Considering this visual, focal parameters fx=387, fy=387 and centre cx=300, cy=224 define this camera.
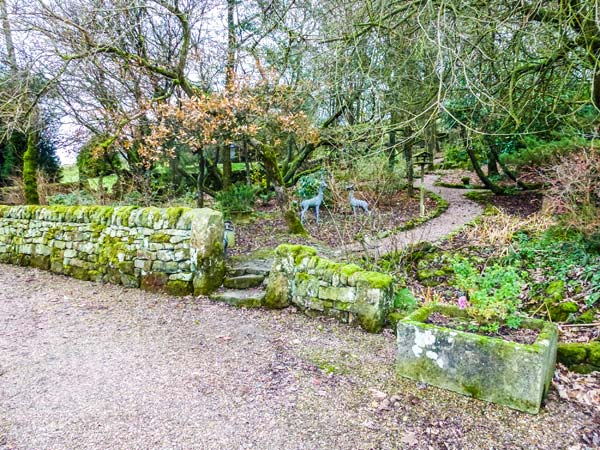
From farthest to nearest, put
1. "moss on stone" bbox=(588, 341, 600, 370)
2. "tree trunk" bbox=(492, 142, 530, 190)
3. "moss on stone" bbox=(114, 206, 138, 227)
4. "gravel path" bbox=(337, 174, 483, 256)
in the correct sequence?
1. "tree trunk" bbox=(492, 142, 530, 190)
2. "gravel path" bbox=(337, 174, 483, 256)
3. "moss on stone" bbox=(114, 206, 138, 227)
4. "moss on stone" bbox=(588, 341, 600, 370)

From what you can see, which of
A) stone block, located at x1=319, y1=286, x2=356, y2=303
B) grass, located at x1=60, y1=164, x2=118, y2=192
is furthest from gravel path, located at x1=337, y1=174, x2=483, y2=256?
grass, located at x1=60, y1=164, x2=118, y2=192

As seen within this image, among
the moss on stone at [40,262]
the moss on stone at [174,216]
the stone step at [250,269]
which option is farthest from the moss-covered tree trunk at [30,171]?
the stone step at [250,269]

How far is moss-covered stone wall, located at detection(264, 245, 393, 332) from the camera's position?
403 centimetres

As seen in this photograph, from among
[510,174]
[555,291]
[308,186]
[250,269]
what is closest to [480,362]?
[555,291]

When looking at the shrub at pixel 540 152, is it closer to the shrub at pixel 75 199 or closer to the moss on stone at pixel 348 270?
the moss on stone at pixel 348 270

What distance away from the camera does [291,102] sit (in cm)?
845

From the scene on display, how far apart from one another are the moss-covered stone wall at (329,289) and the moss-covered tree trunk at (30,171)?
26.9 ft

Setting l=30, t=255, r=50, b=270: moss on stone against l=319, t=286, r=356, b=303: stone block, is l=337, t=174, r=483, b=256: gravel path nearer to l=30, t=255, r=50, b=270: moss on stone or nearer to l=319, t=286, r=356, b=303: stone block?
l=319, t=286, r=356, b=303: stone block

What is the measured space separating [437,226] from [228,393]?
7.36 metres

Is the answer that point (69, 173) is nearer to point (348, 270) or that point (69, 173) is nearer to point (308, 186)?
point (308, 186)

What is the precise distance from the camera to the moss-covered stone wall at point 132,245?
207 inches

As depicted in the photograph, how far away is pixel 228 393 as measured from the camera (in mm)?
3039

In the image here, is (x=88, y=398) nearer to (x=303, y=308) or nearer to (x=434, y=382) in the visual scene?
(x=303, y=308)

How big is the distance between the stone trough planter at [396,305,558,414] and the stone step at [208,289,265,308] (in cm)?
216
